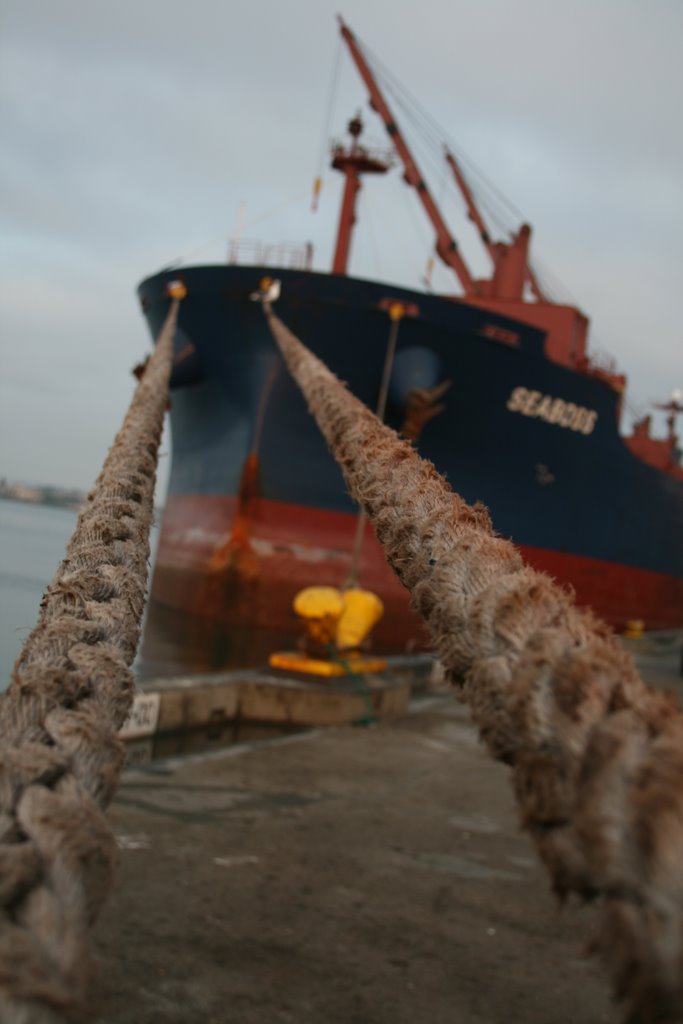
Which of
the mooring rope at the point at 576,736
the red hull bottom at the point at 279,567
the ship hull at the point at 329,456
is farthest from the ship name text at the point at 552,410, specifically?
the mooring rope at the point at 576,736

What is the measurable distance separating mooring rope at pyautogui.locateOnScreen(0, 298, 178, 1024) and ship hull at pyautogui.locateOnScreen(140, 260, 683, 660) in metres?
10.9

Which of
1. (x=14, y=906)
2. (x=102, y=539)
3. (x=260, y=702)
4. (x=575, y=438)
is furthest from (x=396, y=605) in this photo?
(x=14, y=906)

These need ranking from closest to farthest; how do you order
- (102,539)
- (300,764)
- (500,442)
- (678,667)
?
(102,539) → (300,764) → (678,667) → (500,442)

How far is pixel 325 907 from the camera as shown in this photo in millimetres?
2998

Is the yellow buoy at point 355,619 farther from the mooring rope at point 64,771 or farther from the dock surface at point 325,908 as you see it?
the mooring rope at point 64,771

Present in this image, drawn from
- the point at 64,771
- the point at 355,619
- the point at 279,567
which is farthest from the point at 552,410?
the point at 64,771

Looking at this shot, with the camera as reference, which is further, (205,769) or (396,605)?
(396,605)

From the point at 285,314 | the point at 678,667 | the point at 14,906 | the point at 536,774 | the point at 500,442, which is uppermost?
the point at 285,314

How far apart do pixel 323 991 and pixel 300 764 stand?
8.24 feet

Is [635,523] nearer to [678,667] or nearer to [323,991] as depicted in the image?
[678,667]

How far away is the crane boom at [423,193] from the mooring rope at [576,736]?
1573cm

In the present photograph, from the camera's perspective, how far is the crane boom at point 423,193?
53.9 feet

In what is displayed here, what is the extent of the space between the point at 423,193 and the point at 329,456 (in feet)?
20.3

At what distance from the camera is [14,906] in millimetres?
642
